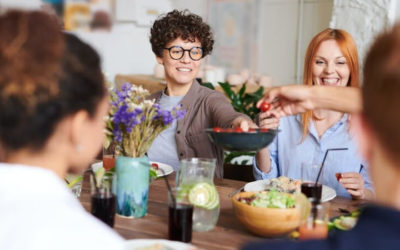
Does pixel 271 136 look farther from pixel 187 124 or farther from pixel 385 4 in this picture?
pixel 385 4

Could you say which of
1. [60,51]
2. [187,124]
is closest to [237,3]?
[187,124]

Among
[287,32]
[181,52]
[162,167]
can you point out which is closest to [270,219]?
[162,167]

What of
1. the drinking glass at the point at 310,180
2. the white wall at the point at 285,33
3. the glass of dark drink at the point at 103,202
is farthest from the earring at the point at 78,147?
the white wall at the point at 285,33

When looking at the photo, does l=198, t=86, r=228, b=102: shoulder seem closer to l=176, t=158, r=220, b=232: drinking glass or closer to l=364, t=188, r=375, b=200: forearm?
l=364, t=188, r=375, b=200: forearm

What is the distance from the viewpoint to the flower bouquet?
5.52ft

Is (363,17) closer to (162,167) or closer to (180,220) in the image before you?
(162,167)

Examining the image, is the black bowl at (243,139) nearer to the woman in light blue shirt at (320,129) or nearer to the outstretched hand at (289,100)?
the outstretched hand at (289,100)

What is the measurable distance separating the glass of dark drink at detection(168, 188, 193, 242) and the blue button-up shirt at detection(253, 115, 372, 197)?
2.85 feet

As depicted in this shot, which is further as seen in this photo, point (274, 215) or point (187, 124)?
point (187, 124)

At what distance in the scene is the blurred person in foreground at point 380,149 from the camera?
75 centimetres

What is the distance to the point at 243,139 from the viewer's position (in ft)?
5.23

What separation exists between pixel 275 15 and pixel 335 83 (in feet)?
9.90

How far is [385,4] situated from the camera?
4004 millimetres

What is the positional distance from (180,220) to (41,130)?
0.59 meters
